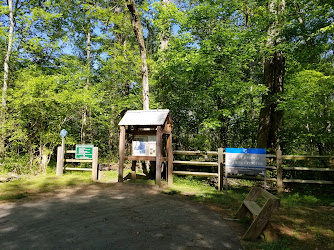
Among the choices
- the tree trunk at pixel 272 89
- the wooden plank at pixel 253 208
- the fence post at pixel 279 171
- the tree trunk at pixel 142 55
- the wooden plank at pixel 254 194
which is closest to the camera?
the wooden plank at pixel 253 208

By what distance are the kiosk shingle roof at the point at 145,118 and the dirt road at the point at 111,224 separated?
291cm

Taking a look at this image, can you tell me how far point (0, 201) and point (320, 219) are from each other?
26.4 feet

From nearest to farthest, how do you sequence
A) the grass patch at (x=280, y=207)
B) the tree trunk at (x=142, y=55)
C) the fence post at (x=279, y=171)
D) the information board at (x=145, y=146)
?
1. the grass patch at (x=280, y=207)
2. the fence post at (x=279, y=171)
3. the information board at (x=145, y=146)
4. the tree trunk at (x=142, y=55)

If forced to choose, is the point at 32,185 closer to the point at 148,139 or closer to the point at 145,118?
the point at 148,139

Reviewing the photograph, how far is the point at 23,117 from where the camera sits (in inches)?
431

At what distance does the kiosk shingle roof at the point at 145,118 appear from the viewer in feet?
29.0

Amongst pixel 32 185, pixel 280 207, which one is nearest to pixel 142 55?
pixel 32 185

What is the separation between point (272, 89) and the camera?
11664 mm

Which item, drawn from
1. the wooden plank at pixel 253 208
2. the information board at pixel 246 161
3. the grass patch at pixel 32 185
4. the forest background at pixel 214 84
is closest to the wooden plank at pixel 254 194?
the wooden plank at pixel 253 208

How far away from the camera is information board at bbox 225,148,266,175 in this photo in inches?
321

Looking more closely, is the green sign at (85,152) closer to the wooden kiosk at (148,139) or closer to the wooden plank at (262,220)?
the wooden kiosk at (148,139)

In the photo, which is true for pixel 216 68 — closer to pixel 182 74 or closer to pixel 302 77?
pixel 182 74

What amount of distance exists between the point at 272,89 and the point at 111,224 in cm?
1026

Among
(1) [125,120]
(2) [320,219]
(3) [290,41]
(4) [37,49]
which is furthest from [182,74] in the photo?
(4) [37,49]
